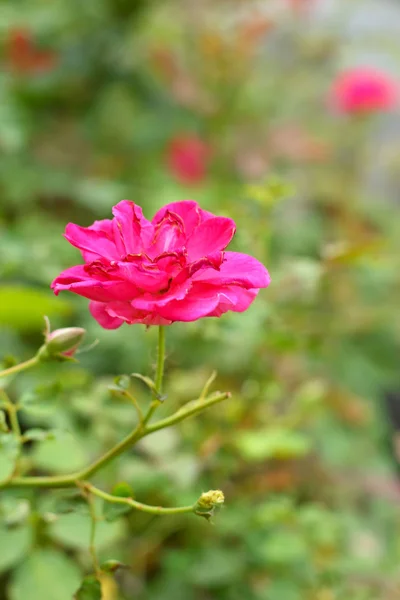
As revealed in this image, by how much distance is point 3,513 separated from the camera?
1.51ft

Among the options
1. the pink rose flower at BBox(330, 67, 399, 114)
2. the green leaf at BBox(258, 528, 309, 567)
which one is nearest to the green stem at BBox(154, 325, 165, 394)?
the green leaf at BBox(258, 528, 309, 567)

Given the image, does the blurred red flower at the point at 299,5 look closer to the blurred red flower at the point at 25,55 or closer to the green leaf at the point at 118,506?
the blurred red flower at the point at 25,55

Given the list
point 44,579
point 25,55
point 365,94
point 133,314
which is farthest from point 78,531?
point 25,55

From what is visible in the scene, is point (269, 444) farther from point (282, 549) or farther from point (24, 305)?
point (24, 305)

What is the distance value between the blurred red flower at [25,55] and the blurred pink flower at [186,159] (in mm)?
315

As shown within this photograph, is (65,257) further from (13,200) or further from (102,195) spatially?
(13,200)

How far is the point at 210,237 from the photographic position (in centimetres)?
32

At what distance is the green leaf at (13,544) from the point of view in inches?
18.9

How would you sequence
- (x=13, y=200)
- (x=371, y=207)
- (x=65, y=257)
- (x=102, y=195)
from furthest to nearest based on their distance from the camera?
(x=371, y=207), (x=13, y=200), (x=102, y=195), (x=65, y=257)

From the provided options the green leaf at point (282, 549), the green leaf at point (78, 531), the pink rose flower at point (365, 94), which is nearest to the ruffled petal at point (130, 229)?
the green leaf at point (78, 531)

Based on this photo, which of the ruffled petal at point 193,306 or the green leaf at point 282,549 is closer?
the ruffled petal at point 193,306

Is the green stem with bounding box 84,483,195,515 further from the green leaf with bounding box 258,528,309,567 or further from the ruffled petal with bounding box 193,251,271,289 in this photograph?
the green leaf with bounding box 258,528,309,567

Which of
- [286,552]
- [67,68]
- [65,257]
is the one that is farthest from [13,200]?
[286,552]

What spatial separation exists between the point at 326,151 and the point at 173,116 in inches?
15.8
